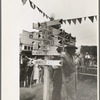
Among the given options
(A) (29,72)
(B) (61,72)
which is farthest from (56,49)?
(A) (29,72)

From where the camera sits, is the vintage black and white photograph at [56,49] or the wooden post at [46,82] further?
the wooden post at [46,82]

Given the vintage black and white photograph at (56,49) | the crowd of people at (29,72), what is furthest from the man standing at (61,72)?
the crowd of people at (29,72)

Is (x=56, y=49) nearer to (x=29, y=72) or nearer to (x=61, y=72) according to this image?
(x=61, y=72)

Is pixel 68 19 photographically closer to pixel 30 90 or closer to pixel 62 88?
pixel 62 88

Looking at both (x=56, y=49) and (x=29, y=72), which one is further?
(x=29, y=72)

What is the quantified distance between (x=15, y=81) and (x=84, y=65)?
60 centimetres

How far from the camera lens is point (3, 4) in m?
1.58

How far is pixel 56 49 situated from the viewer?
3.94ft

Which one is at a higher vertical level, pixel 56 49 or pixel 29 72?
pixel 56 49

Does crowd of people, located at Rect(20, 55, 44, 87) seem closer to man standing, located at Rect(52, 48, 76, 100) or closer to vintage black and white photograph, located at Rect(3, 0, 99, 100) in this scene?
vintage black and white photograph, located at Rect(3, 0, 99, 100)

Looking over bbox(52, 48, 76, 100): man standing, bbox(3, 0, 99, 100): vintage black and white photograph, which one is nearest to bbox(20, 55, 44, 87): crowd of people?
bbox(3, 0, 99, 100): vintage black and white photograph

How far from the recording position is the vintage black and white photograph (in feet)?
3.57

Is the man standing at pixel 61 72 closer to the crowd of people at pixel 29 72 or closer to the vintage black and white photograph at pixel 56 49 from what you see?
the vintage black and white photograph at pixel 56 49

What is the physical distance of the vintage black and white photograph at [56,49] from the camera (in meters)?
1.09
